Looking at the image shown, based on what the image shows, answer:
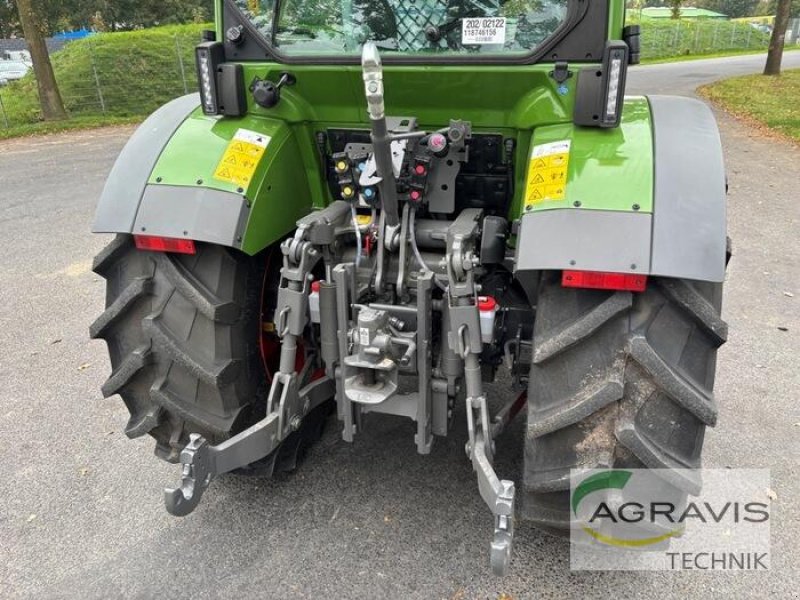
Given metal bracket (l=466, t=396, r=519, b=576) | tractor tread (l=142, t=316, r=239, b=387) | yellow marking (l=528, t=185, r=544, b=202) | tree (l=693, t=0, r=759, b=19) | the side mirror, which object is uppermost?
the side mirror

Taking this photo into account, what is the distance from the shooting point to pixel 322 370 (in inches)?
120

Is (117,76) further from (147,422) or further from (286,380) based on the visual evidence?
(286,380)

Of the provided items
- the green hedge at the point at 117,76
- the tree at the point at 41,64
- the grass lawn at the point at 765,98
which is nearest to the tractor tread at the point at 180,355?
the grass lawn at the point at 765,98

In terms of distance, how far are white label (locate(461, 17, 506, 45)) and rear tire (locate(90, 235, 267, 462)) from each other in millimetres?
1235

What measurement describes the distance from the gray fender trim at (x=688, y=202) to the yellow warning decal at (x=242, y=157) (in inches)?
58.7

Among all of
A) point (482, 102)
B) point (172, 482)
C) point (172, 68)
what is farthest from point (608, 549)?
point (172, 68)

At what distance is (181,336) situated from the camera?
2.62 m

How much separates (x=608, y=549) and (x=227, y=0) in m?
2.66

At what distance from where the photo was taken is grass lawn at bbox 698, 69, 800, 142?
515 inches

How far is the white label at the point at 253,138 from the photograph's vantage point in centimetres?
267

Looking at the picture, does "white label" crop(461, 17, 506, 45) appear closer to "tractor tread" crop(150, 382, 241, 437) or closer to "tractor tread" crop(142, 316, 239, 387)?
"tractor tread" crop(142, 316, 239, 387)

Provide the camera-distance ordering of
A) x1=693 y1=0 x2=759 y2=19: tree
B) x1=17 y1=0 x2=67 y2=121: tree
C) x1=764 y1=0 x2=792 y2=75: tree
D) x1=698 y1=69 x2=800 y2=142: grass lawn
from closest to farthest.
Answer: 1. x1=698 y1=69 x2=800 y2=142: grass lawn
2. x1=17 y1=0 x2=67 y2=121: tree
3. x1=764 y1=0 x2=792 y2=75: tree
4. x1=693 y1=0 x2=759 y2=19: tree

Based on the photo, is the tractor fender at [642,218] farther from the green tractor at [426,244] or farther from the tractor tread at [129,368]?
the tractor tread at [129,368]

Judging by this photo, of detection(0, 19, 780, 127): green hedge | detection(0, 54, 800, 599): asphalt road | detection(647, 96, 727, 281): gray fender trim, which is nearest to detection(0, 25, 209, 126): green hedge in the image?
detection(0, 19, 780, 127): green hedge
